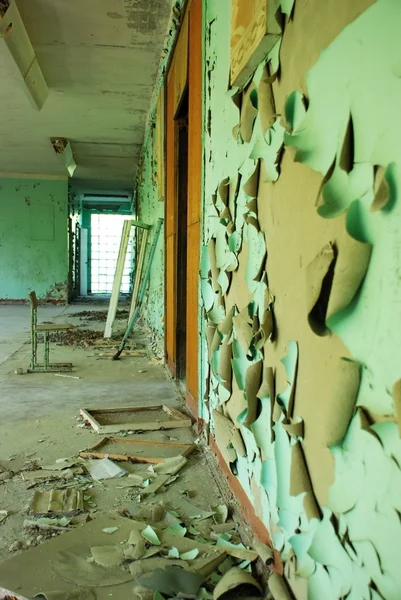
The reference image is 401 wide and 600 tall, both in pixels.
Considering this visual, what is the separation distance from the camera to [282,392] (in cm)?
126

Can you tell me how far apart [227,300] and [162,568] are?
3.17 ft

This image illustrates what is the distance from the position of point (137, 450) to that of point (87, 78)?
4.73 meters

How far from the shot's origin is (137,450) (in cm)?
243

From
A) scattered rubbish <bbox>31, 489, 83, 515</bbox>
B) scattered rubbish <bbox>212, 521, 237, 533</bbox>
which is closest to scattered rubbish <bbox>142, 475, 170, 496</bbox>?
scattered rubbish <bbox>31, 489, 83, 515</bbox>

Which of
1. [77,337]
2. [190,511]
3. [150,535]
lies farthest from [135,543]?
[77,337]

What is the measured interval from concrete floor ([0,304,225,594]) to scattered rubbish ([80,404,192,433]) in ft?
0.19

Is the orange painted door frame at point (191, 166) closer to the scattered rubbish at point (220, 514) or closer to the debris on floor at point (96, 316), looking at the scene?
the scattered rubbish at point (220, 514)

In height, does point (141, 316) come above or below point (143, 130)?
below

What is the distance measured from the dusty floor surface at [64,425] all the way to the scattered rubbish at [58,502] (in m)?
0.04

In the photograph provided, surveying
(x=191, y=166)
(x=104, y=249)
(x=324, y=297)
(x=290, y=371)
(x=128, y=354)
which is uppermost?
(x=104, y=249)

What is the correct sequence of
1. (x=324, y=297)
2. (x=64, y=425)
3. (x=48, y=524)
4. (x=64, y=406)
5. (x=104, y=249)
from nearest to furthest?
1. (x=324, y=297)
2. (x=48, y=524)
3. (x=64, y=425)
4. (x=64, y=406)
5. (x=104, y=249)

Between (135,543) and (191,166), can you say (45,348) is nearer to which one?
(191,166)

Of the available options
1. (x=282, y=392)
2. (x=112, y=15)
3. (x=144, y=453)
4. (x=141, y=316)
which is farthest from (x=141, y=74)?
(x=282, y=392)

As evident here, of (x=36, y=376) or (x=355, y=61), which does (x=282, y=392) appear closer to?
(x=355, y=61)
